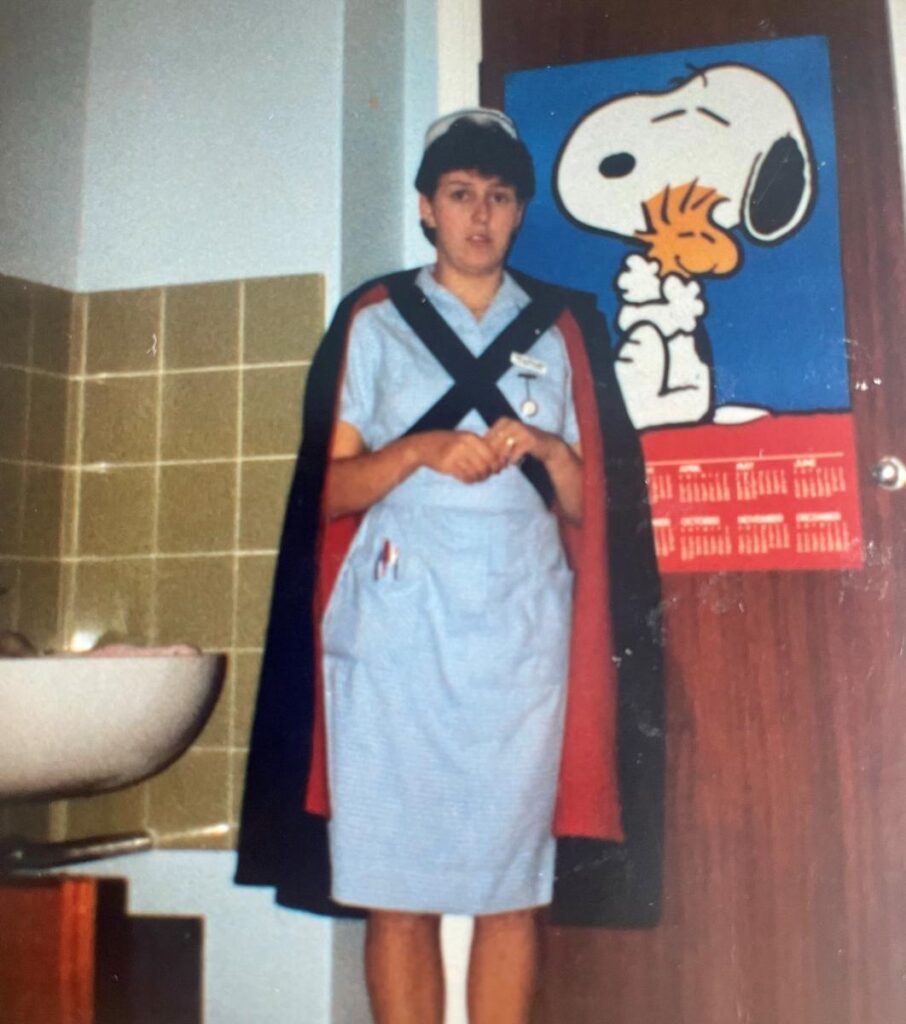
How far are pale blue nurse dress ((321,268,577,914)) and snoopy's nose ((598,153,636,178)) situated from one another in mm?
318

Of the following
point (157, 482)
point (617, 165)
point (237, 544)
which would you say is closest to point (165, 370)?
point (157, 482)

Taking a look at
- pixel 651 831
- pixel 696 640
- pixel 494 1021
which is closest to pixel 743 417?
pixel 696 640

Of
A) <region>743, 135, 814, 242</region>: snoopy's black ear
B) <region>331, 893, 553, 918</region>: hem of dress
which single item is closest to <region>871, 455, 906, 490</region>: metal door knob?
<region>743, 135, 814, 242</region>: snoopy's black ear

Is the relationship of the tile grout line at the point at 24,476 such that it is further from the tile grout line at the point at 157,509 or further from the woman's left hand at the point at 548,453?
the woman's left hand at the point at 548,453

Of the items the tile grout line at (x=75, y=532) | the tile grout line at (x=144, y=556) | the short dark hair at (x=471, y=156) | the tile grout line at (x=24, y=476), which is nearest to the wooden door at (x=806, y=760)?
the short dark hair at (x=471, y=156)

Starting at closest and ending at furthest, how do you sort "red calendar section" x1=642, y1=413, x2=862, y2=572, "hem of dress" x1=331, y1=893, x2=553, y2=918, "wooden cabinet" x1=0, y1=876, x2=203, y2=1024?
"wooden cabinet" x1=0, y1=876, x2=203, y2=1024
"hem of dress" x1=331, y1=893, x2=553, y2=918
"red calendar section" x1=642, y1=413, x2=862, y2=572

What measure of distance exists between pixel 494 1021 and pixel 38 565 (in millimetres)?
799

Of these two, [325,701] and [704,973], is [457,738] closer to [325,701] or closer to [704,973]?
[325,701]

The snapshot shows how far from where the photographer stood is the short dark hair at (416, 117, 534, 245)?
1367 mm

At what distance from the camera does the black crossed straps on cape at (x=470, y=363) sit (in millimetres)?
1287

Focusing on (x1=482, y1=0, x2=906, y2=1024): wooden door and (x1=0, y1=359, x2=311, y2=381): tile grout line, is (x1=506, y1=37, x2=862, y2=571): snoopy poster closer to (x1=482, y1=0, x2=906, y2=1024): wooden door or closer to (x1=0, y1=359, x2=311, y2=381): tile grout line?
(x1=482, y1=0, x2=906, y2=1024): wooden door

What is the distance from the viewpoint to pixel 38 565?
135 centimetres

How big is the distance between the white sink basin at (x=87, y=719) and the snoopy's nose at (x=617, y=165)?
84 centimetres

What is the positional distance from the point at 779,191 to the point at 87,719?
1044mm
